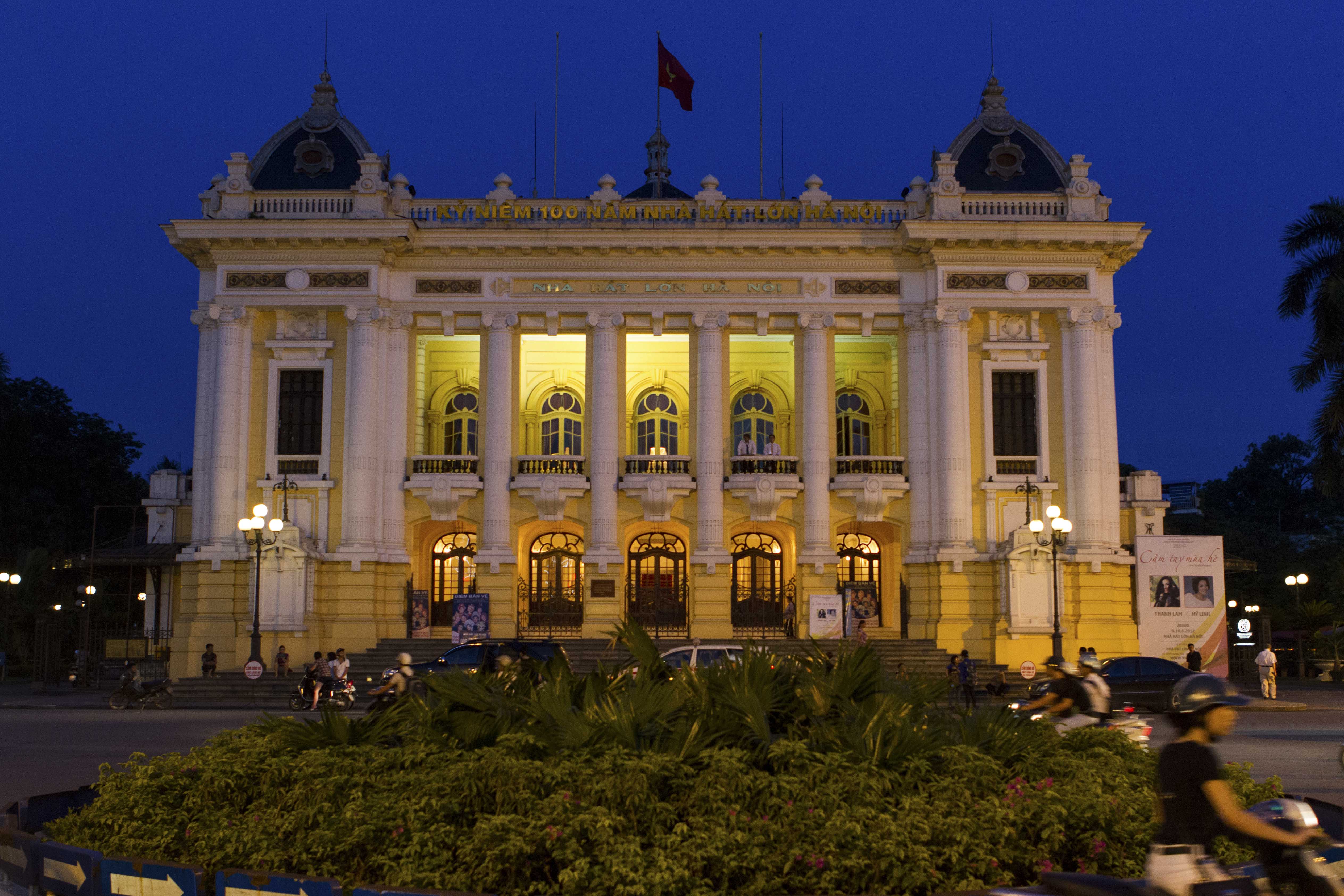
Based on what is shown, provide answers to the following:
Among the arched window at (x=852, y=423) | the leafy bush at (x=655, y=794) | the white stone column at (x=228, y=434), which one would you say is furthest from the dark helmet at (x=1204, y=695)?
the arched window at (x=852, y=423)

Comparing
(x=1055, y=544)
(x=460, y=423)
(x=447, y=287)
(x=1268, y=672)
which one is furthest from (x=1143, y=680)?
(x=460, y=423)

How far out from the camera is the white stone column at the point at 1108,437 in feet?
133

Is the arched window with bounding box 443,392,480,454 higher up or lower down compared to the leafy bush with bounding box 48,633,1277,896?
higher up

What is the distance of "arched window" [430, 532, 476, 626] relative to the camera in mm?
44000

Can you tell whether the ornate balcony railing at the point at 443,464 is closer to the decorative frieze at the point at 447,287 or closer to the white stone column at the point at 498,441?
the white stone column at the point at 498,441

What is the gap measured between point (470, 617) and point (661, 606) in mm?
6828

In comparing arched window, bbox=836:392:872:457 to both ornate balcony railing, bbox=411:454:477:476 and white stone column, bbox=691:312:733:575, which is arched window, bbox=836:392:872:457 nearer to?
white stone column, bbox=691:312:733:575

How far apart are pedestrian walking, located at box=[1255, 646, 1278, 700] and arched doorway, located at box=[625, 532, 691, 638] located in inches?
678

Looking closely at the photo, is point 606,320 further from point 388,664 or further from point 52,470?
point 52,470

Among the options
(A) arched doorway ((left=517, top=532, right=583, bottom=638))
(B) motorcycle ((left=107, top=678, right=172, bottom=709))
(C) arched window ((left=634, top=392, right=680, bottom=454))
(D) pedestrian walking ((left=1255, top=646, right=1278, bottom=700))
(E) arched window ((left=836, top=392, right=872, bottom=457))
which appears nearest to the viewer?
(B) motorcycle ((left=107, top=678, right=172, bottom=709))

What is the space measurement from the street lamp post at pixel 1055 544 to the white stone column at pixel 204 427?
25.1m

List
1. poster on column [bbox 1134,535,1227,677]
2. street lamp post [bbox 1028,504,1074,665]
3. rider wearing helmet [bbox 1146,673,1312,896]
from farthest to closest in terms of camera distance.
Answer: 1. poster on column [bbox 1134,535,1227,677]
2. street lamp post [bbox 1028,504,1074,665]
3. rider wearing helmet [bbox 1146,673,1312,896]

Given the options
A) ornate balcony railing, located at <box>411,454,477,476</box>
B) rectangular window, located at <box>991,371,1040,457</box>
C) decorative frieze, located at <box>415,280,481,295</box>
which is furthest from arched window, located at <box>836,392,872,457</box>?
decorative frieze, located at <box>415,280,481,295</box>

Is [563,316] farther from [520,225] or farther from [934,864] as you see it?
[934,864]
